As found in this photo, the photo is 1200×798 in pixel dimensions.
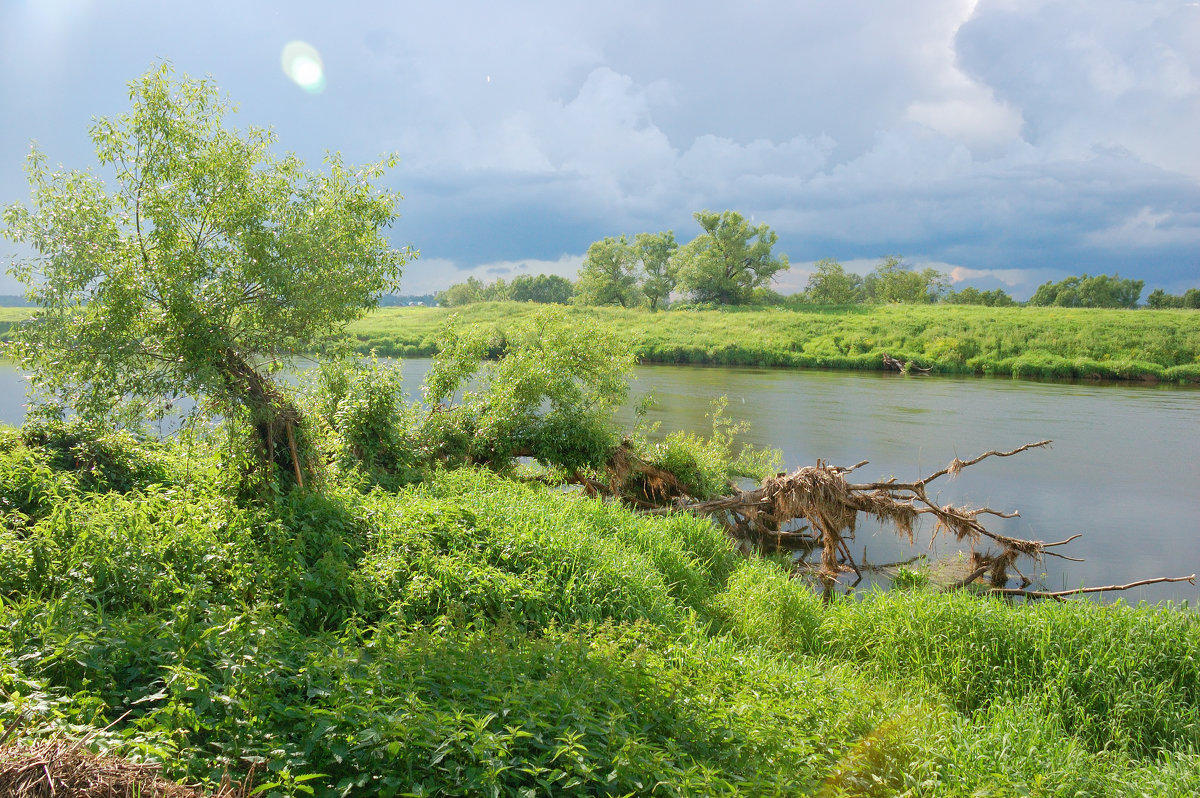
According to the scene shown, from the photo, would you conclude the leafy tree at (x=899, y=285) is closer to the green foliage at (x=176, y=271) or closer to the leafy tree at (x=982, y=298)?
the leafy tree at (x=982, y=298)

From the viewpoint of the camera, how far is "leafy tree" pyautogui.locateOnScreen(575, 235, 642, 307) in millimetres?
79625

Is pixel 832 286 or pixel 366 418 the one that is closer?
pixel 366 418

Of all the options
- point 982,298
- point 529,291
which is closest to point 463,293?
point 529,291

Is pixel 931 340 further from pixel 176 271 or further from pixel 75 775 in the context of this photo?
pixel 75 775

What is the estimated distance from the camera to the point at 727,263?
72.7m

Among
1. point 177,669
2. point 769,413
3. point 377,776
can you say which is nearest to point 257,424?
point 177,669

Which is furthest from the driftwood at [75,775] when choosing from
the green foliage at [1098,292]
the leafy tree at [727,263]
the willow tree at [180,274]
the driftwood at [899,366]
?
the green foliage at [1098,292]

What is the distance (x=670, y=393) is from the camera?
101 feet

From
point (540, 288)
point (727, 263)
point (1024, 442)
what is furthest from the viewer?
point (540, 288)

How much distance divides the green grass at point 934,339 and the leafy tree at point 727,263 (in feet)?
44.4

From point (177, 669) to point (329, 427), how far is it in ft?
21.5

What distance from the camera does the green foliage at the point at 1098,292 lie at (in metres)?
75.3

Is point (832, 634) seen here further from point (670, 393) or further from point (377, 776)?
point (670, 393)

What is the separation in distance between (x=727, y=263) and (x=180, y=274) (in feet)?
226
